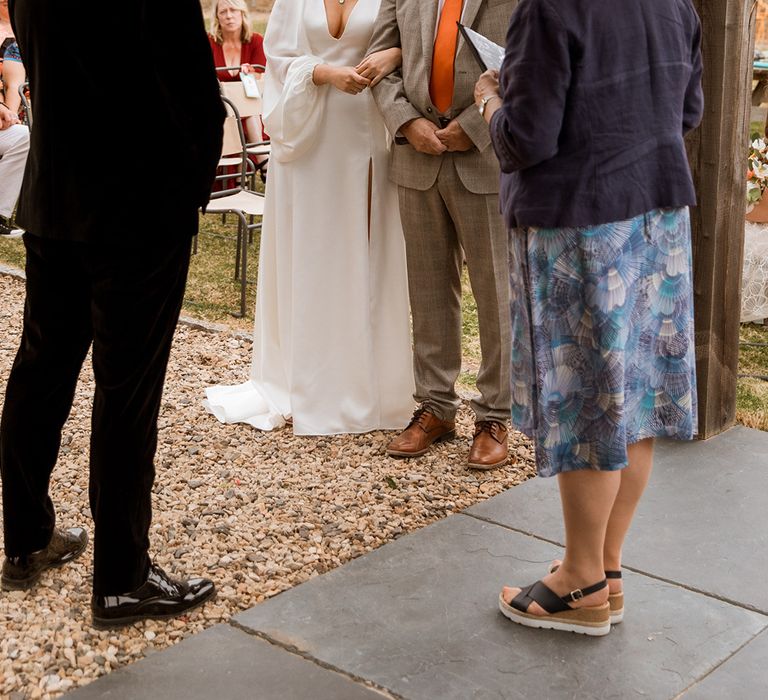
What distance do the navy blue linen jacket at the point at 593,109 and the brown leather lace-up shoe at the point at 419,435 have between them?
1747 millimetres

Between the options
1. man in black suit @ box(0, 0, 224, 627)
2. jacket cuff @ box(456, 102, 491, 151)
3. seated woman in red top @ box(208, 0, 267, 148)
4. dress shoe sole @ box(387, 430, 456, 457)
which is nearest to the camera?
man in black suit @ box(0, 0, 224, 627)

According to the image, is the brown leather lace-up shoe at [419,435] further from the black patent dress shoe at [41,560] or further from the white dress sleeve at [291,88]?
the black patent dress shoe at [41,560]

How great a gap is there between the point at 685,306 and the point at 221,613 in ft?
4.92

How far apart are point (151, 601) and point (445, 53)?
2.18 meters

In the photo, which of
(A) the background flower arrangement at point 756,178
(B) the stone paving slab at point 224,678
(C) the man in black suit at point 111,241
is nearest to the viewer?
(C) the man in black suit at point 111,241

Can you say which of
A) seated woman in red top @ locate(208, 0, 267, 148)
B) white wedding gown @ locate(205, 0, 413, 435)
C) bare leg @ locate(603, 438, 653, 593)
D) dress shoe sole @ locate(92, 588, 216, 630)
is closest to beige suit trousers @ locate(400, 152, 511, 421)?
white wedding gown @ locate(205, 0, 413, 435)

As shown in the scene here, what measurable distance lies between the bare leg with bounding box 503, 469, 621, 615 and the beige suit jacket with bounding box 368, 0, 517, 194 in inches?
60.2

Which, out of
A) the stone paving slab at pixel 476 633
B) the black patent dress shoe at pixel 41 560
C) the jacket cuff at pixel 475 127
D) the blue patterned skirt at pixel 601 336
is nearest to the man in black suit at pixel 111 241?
the black patent dress shoe at pixel 41 560

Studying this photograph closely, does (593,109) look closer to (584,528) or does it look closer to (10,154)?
(584,528)

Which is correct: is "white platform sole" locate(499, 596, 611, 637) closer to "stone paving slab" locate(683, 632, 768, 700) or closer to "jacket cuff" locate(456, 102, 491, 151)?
"stone paving slab" locate(683, 632, 768, 700)

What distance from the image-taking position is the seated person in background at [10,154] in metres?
8.23

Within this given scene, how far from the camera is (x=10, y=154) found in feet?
27.1

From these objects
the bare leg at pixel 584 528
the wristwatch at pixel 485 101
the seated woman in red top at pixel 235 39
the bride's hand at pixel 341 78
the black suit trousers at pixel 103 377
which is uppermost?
the seated woman in red top at pixel 235 39

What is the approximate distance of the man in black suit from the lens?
2.44 metres
